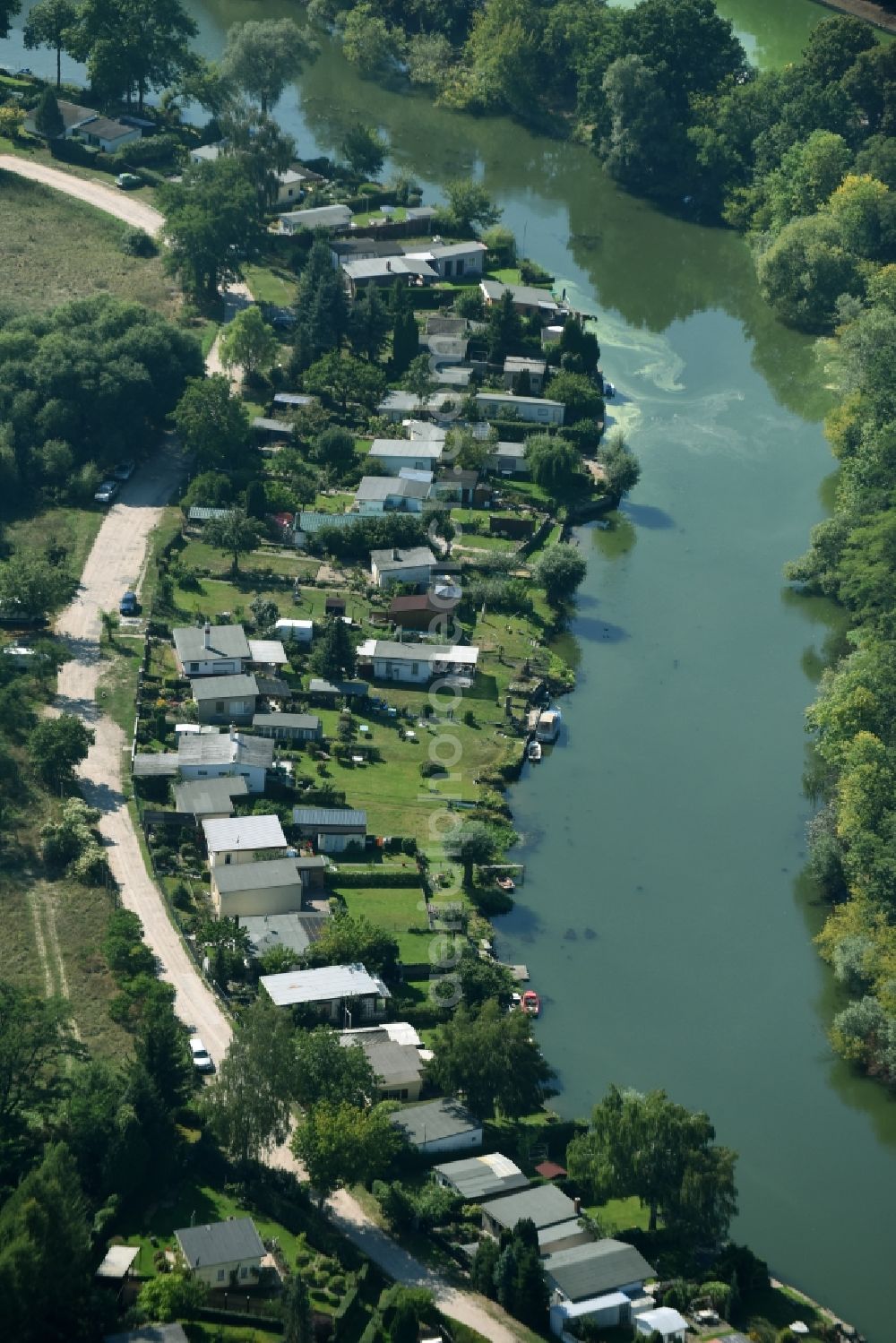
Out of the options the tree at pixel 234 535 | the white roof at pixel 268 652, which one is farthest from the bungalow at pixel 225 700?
the tree at pixel 234 535

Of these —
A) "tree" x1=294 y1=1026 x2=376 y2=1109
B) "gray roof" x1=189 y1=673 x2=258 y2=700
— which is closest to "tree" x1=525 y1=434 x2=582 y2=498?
"gray roof" x1=189 y1=673 x2=258 y2=700

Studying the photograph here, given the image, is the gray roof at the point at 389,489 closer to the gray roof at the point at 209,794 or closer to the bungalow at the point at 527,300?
the bungalow at the point at 527,300

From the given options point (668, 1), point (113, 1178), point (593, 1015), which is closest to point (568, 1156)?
point (593, 1015)

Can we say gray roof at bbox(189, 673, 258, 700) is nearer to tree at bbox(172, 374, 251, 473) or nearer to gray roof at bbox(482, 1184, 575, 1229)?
tree at bbox(172, 374, 251, 473)

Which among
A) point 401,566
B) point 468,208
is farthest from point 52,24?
point 401,566

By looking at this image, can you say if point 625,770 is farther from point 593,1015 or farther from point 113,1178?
point 113,1178
